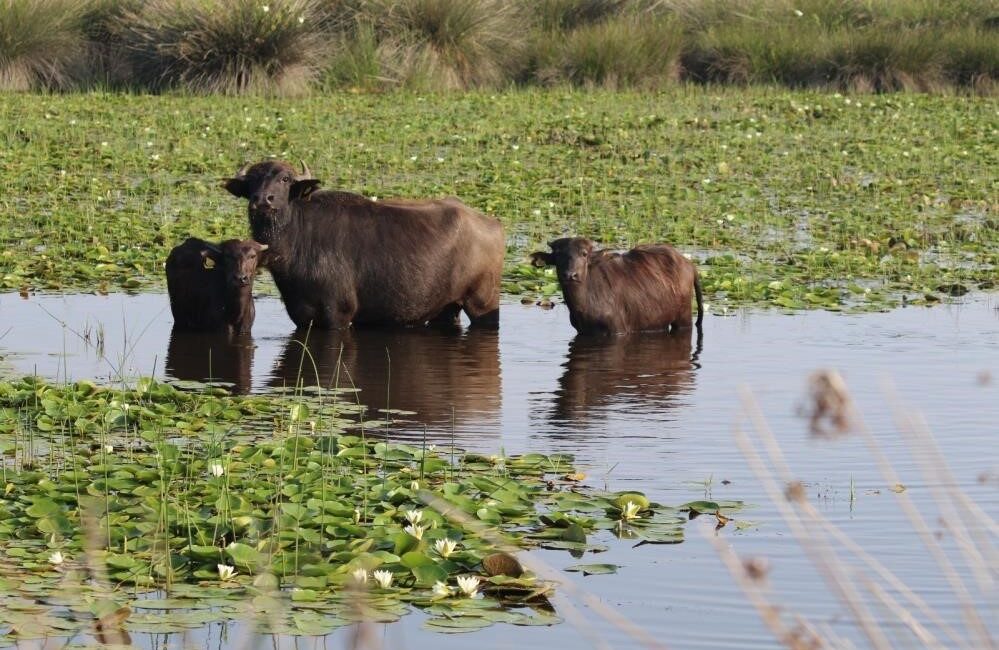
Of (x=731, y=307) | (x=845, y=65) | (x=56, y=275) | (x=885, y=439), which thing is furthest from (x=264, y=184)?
(x=845, y=65)

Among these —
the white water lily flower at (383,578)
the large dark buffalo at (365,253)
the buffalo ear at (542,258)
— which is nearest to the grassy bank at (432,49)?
the large dark buffalo at (365,253)

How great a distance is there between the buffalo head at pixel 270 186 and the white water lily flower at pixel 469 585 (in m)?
6.27

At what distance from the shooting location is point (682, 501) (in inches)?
287

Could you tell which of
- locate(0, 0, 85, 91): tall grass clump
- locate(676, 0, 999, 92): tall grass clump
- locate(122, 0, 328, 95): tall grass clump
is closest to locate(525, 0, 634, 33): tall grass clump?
locate(676, 0, 999, 92): tall grass clump

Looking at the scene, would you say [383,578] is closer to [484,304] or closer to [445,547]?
[445,547]

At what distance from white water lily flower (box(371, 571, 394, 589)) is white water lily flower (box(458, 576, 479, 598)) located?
234 millimetres

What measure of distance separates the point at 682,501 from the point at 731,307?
6.03m

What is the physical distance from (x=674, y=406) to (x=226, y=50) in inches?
729

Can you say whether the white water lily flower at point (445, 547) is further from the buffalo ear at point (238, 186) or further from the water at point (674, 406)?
the buffalo ear at point (238, 186)

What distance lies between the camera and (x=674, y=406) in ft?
31.5

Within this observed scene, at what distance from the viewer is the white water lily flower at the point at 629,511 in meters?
6.85

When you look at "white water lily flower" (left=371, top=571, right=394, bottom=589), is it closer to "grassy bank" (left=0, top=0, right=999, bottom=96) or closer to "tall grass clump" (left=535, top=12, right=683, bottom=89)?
"grassy bank" (left=0, top=0, right=999, bottom=96)

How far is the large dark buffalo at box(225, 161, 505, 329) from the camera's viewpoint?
11.9m

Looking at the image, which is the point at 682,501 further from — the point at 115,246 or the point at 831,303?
the point at 115,246
